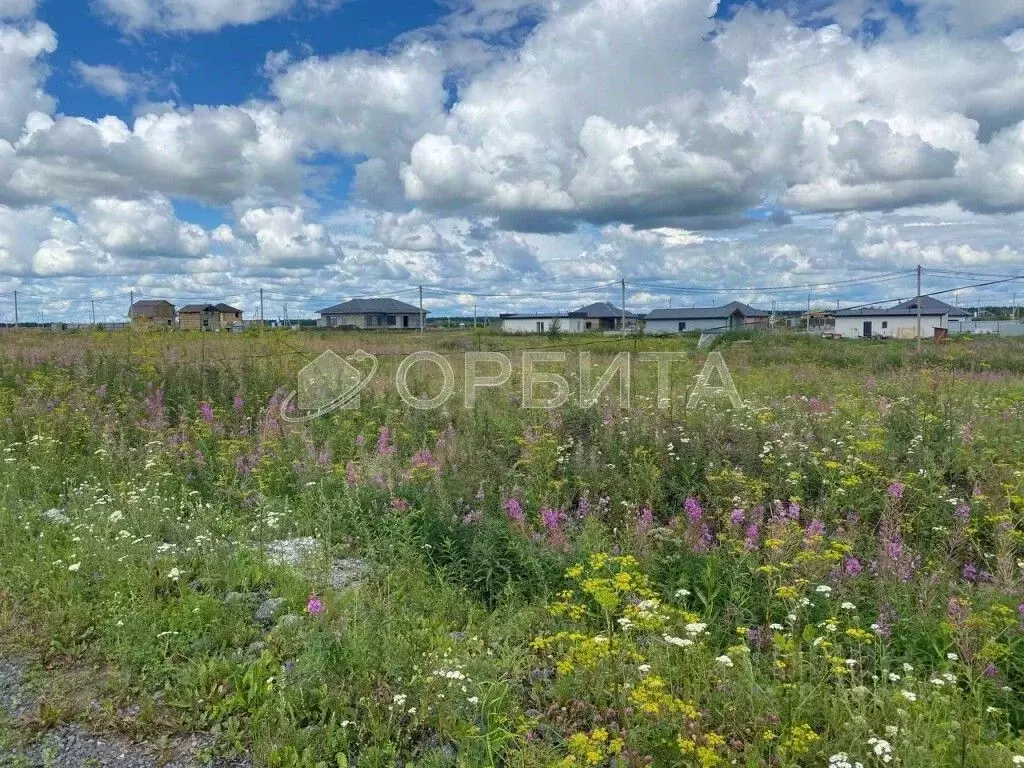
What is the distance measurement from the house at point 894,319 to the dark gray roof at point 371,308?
5457 centimetres

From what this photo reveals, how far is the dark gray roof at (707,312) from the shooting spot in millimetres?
89750

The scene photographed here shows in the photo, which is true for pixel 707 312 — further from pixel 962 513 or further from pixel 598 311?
pixel 962 513

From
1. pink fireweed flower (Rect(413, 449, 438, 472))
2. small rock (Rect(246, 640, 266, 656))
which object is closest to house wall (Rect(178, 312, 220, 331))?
pink fireweed flower (Rect(413, 449, 438, 472))

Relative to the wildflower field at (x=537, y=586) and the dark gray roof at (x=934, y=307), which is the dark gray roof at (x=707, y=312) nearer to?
the dark gray roof at (x=934, y=307)

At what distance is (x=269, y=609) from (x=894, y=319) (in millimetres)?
83455

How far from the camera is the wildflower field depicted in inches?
122

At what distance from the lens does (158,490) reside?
6.43m

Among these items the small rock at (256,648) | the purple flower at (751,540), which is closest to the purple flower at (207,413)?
the small rock at (256,648)

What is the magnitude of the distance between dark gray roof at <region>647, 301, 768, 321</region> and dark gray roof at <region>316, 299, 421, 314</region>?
33903 mm

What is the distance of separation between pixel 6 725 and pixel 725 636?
381 centimetres

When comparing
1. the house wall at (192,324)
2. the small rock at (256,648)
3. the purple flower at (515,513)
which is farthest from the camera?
the house wall at (192,324)

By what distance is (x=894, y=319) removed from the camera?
7431 cm

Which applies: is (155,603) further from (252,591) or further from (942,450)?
(942,450)

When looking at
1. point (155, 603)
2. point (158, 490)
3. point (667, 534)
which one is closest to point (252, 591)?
point (155, 603)
